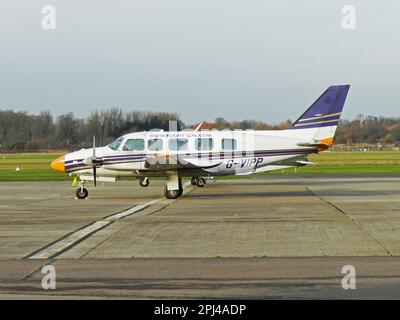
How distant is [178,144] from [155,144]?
91cm

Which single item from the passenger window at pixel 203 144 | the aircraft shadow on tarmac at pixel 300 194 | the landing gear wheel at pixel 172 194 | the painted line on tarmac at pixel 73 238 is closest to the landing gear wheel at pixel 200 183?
the aircraft shadow on tarmac at pixel 300 194

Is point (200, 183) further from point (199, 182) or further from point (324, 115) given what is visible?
point (324, 115)

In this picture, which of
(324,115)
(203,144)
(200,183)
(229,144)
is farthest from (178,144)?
(200,183)

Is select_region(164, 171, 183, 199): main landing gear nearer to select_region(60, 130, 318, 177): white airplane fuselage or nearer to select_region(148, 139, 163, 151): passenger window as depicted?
select_region(60, 130, 318, 177): white airplane fuselage

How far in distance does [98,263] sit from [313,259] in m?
3.65

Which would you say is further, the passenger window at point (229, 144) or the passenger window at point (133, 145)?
the passenger window at point (229, 144)

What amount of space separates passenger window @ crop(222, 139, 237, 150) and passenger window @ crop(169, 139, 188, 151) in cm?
150

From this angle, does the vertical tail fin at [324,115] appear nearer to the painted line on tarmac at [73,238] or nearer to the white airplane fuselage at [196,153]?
the white airplane fuselage at [196,153]

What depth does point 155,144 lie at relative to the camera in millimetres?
27891

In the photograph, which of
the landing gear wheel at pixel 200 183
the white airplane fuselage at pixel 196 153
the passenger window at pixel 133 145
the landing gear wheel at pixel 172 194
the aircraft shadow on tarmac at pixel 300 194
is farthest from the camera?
the landing gear wheel at pixel 200 183

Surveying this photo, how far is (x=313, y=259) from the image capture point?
474 inches

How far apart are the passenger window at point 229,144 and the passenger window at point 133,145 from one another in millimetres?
3222

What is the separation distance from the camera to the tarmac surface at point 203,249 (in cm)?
975
